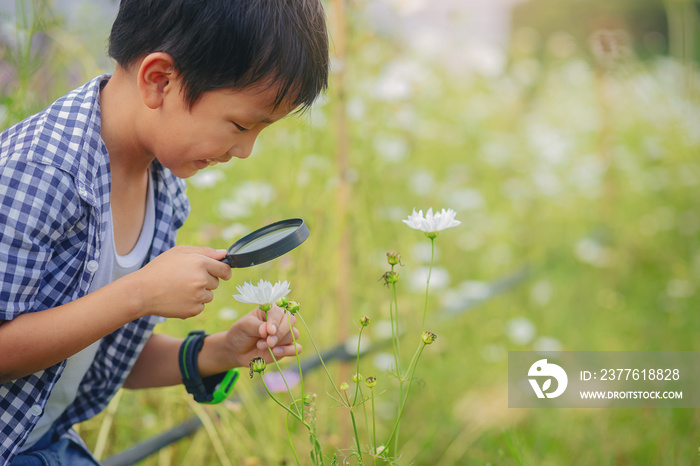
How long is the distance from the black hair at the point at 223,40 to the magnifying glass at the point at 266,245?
0.58ft

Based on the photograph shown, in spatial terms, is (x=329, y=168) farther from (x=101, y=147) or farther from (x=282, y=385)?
(x=101, y=147)

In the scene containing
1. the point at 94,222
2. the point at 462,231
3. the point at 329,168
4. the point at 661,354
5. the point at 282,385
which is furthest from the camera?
the point at 462,231

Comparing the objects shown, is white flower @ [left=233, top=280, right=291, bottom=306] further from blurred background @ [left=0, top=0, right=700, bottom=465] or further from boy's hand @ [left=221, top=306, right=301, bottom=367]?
blurred background @ [left=0, top=0, right=700, bottom=465]

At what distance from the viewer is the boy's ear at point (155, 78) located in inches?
30.5

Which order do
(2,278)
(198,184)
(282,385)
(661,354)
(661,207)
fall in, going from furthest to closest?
(661,207)
(661,354)
(198,184)
(282,385)
(2,278)

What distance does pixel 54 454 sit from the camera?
0.90 meters

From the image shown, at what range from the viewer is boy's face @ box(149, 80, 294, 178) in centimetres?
79

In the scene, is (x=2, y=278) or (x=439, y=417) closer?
(x=2, y=278)

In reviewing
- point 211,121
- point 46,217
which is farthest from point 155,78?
point 46,217

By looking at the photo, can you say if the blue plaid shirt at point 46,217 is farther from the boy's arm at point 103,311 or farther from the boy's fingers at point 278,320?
the boy's fingers at point 278,320

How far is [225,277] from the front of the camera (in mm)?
742

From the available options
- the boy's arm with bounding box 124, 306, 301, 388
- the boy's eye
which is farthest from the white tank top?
the boy's eye

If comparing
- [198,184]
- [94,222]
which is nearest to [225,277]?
[94,222]

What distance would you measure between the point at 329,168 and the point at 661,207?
2.37 m
